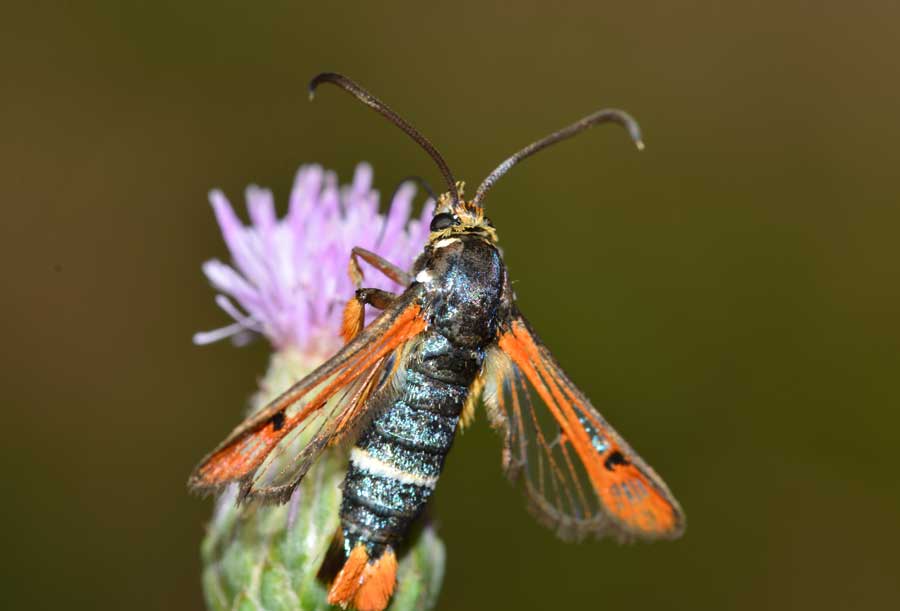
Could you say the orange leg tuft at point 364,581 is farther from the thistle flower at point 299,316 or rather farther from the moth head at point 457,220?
the moth head at point 457,220

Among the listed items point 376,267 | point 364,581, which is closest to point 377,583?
point 364,581

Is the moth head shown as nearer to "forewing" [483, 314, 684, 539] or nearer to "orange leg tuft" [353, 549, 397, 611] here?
"forewing" [483, 314, 684, 539]

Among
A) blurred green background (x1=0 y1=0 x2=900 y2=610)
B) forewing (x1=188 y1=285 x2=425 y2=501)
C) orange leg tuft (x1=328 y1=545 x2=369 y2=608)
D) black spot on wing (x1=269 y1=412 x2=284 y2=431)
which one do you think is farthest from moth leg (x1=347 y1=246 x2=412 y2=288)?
blurred green background (x1=0 y1=0 x2=900 y2=610)

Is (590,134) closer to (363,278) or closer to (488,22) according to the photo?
(488,22)

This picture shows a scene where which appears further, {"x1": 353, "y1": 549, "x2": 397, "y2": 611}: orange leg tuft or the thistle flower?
the thistle flower

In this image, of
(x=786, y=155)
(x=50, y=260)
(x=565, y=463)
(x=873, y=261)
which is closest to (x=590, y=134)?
(x=786, y=155)

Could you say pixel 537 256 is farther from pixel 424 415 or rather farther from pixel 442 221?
pixel 424 415
